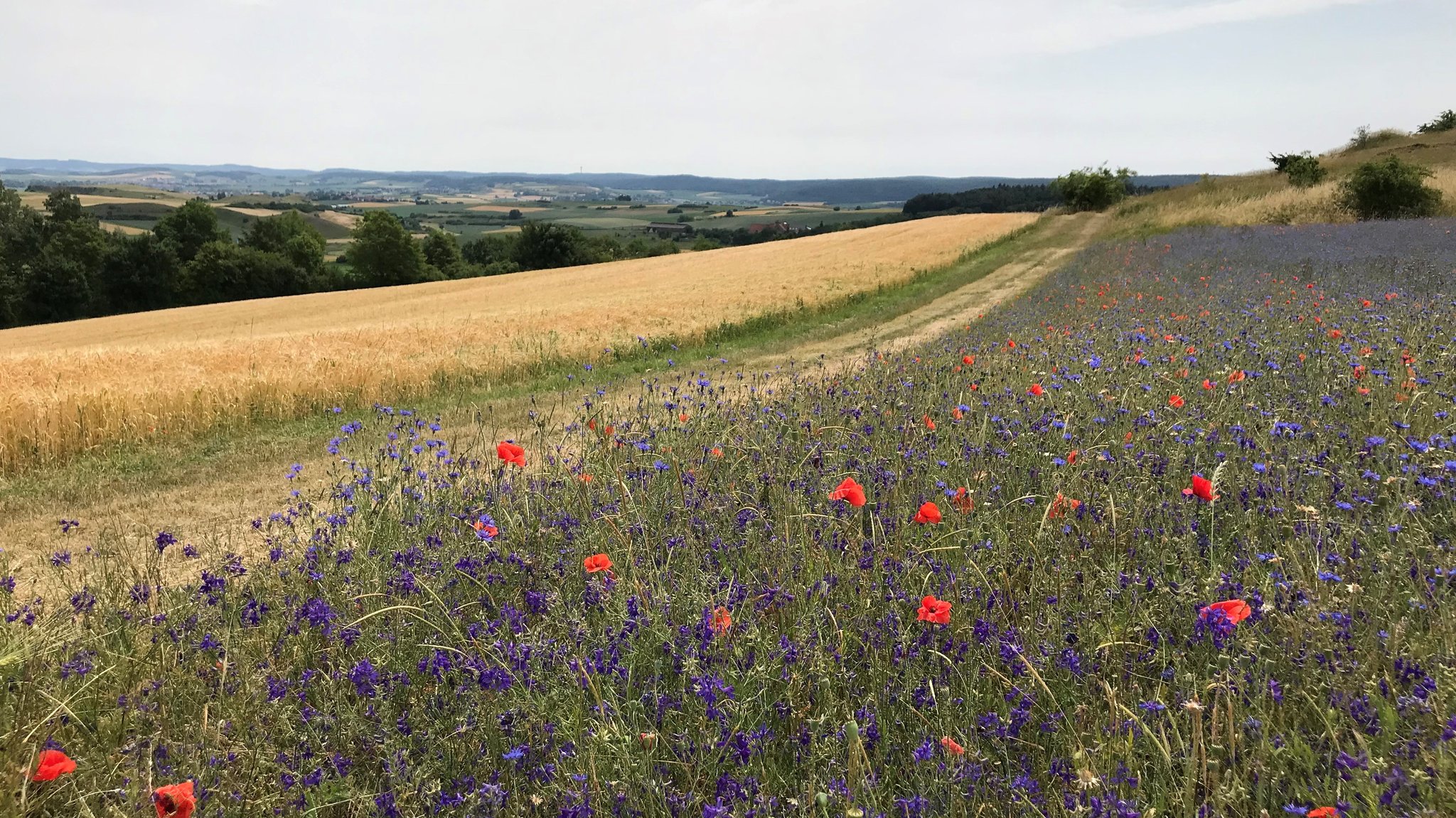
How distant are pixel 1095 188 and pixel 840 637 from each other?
6809 centimetres

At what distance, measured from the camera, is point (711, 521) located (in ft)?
13.4

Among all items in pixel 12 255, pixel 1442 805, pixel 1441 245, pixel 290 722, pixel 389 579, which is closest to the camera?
pixel 1442 805

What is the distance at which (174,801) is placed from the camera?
1777 millimetres

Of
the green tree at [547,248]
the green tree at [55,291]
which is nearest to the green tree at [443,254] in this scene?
the green tree at [547,248]

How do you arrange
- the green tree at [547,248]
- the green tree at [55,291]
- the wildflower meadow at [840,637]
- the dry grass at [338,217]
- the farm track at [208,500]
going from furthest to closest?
the dry grass at [338,217] < the green tree at [547,248] < the green tree at [55,291] < the farm track at [208,500] < the wildflower meadow at [840,637]

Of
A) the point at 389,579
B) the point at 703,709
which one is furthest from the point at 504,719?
the point at 389,579

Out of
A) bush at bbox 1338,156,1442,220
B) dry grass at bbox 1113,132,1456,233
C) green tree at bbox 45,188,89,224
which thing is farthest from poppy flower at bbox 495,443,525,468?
green tree at bbox 45,188,89,224

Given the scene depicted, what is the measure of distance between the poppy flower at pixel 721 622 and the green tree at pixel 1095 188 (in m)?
67.3

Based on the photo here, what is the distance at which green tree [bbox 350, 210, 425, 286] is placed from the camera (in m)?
70.6

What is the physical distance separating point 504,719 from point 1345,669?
2.60 m

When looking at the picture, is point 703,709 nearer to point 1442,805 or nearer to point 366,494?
point 1442,805

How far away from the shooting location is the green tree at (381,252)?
70562 millimetres

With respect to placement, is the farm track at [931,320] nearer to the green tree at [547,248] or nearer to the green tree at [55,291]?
the green tree at [547,248]

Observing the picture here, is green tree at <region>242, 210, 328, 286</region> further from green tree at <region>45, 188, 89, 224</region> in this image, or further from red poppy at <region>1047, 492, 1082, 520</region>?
red poppy at <region>1047, 492, 1082, 520</region>
